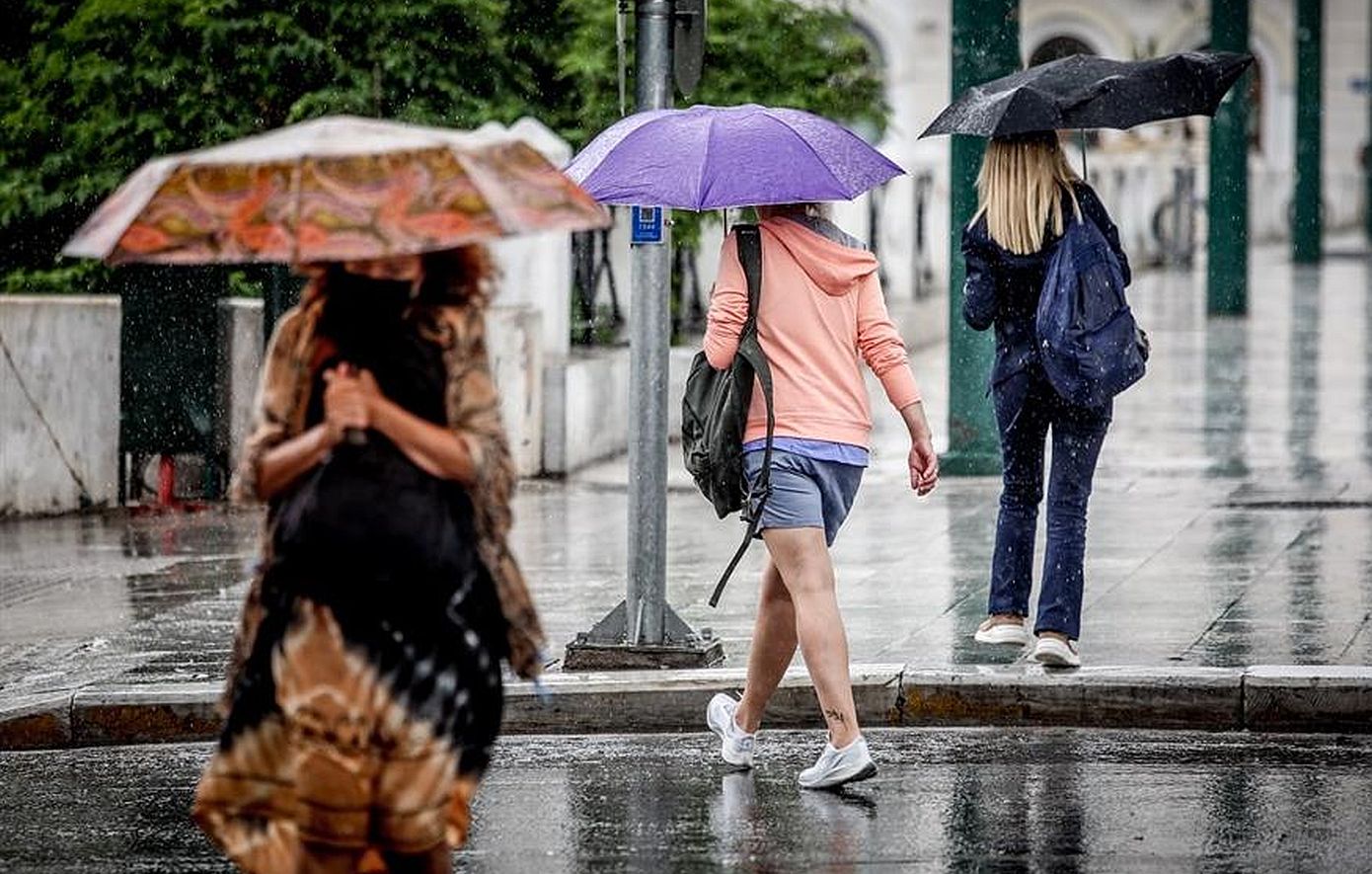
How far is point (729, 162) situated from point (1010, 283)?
1732 mm

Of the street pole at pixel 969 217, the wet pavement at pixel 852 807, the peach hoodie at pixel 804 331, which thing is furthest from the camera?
the street pole at pixel 969 217

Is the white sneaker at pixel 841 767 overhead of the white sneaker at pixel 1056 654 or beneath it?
beneath

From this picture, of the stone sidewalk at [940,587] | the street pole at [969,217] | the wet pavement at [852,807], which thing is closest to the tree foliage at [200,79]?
the stone sidewalk at [940,587]

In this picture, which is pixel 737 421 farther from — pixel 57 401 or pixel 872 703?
pixel 57 401

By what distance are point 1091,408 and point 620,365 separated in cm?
694

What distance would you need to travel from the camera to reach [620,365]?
15.5m

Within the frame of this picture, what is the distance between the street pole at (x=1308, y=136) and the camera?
3806 cm

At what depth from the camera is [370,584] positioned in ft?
16.0

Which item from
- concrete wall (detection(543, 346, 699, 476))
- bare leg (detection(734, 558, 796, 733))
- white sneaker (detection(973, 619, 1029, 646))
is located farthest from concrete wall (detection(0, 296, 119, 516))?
bare leg (detection(734, 558, 796, 733))

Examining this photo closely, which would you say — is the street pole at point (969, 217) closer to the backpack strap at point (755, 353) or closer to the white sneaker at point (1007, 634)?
the white sneaker at point (1007, 634)

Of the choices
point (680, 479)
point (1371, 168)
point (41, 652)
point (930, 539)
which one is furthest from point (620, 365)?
point (1371, 168)

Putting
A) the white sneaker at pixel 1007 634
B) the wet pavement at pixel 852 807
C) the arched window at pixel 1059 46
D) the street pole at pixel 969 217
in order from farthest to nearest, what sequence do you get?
the arched window at pixel 1059 46 → the street pole at pixel 969 217 → the white sneaker at pixel 1007 634 → the wet pavement at pixel 852 807

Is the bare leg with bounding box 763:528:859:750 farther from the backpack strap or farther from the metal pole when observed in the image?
the metal pole

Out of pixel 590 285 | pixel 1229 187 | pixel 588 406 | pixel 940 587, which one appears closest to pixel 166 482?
pixel 588 406
